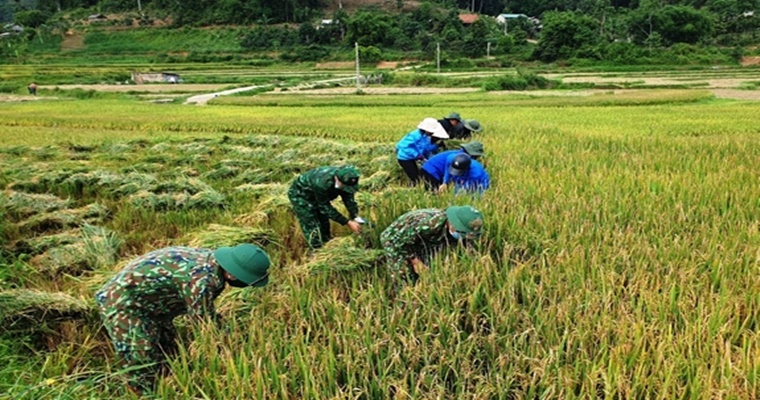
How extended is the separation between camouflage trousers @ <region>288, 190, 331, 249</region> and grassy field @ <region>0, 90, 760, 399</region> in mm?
176

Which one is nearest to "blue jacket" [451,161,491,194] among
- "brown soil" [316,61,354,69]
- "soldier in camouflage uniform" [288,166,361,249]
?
"soldier in camouflage uniform" [288,166,361,249]

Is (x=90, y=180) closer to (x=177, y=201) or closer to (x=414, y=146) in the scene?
(x=177, y=201)

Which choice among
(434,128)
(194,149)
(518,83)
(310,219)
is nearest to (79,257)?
(310,219)

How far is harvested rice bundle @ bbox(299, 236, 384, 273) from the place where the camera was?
3.26 meters

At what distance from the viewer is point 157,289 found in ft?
8.35

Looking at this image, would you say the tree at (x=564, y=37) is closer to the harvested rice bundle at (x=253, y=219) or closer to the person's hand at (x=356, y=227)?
the harvested rice bundle at (x=253, y=219)

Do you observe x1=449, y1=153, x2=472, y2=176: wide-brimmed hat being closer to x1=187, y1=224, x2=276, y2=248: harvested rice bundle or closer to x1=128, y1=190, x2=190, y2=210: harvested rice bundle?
x1=187, y1=224, x2=276, y2=248: harvested rice bundle

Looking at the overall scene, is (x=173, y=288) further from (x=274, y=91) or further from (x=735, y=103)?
(x=274, y=91)

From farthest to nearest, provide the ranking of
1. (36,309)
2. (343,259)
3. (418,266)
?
(343,259), (418,266), (36,309)

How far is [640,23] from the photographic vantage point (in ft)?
147

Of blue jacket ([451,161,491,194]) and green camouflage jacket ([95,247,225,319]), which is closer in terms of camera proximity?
green camouflage jacket ([95,247,225,319])

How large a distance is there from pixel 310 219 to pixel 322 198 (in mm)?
225

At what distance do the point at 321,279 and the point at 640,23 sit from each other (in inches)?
1975

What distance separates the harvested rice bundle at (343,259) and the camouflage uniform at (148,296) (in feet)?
2.67
